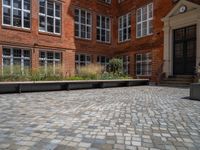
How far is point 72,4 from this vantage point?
20.2 metres

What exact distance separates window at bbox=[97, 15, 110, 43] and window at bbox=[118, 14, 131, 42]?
1.20 m

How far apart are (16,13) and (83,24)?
20.6 ft

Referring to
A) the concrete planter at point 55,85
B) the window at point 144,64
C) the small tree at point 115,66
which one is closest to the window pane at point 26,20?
the small tree at point 115,66

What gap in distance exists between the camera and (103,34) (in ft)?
75.8

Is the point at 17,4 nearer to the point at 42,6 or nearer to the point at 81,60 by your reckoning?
the point at 42,6

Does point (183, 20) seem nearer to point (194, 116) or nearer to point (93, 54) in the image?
point (93, 54)

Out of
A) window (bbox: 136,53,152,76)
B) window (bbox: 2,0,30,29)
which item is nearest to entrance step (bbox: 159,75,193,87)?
window (bbox: 136,53,152,76)

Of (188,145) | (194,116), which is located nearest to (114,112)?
(194,116)

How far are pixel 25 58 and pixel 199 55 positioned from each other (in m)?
12.1

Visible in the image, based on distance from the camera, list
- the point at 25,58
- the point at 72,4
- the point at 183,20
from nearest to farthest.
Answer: the point at 183,20
the point at 25,58
the point at 72,4

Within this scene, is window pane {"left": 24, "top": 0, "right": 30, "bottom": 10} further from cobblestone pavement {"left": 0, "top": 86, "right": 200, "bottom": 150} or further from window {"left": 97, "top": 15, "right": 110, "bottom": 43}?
cobblestone pavement {"left": 0, "top": 86, "right": 200, "bottom": 150}

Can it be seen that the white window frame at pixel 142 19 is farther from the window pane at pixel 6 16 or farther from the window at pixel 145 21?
the window pane at pixel 6 16

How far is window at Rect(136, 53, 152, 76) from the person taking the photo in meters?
19.6

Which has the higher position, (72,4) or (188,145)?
(72,4)
